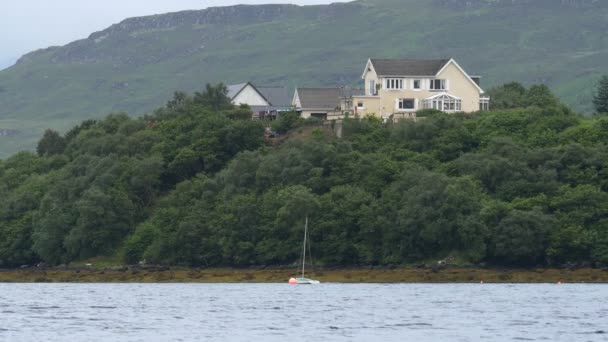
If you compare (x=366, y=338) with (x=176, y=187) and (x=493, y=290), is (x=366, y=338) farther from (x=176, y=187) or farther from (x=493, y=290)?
(x=176, y=187)

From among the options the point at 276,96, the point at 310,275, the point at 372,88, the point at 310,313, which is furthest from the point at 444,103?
the point at 310,313

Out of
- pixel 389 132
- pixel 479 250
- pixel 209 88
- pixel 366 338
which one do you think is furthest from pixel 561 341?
pixel 209 88

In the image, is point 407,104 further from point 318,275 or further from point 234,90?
point 318,275

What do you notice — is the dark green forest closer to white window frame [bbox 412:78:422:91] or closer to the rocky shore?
the rocky shore

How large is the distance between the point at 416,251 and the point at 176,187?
96.8 ft

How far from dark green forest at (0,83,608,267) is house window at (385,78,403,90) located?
14.4ft

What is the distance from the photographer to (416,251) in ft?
363

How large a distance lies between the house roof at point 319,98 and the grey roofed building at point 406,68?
25.3 feet

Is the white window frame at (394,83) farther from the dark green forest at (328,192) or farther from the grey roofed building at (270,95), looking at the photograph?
the grey roofed building at (270,95)

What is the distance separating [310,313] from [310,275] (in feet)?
118

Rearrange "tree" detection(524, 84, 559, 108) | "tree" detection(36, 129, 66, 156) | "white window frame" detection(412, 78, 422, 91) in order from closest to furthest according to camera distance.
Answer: "white window frame" detection(412, 78, 422, 91)
"tree" detection(524, 84, 559, 108)
"tree" detection(36, 129, 66, 156)

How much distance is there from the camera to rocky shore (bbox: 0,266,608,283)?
105 m

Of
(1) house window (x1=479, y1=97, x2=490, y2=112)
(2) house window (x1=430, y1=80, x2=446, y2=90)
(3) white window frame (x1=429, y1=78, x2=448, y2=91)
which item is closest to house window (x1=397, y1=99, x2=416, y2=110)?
(3) white window frame (x1=429, y1=78, x2=448, y2=91)

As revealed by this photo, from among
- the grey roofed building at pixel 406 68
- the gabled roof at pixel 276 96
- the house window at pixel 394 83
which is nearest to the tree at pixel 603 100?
the grey roofed building at pixel 406 68
